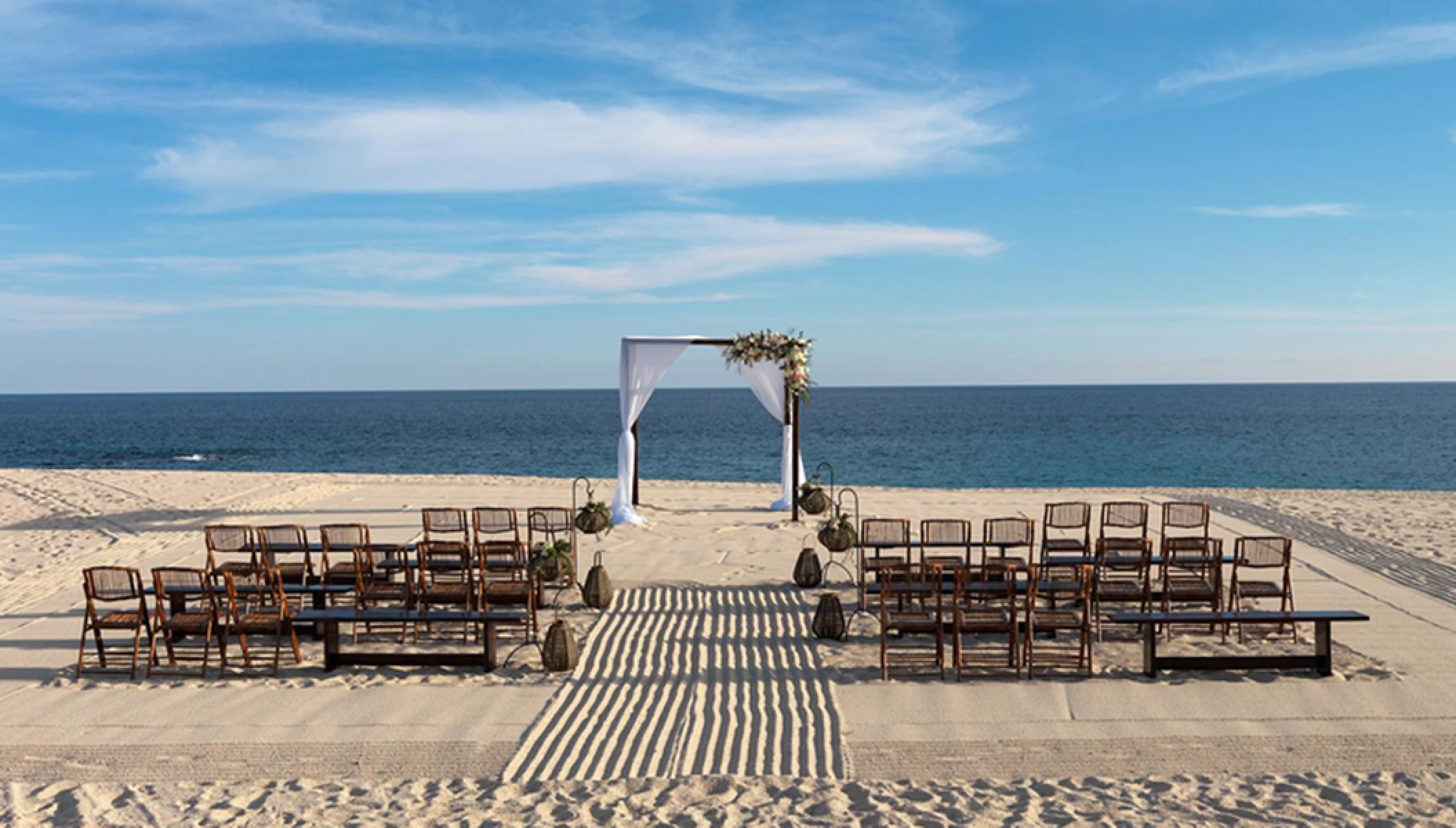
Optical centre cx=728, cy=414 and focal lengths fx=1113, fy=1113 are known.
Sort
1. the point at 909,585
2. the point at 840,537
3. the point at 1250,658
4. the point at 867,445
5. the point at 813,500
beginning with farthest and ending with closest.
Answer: the point at 867,445 → the point at 813,500 → the point at 840,537 → the point at 909,585 → the point at 1250,658

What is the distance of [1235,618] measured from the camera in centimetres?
782

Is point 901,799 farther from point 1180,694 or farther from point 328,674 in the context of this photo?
point 328,674

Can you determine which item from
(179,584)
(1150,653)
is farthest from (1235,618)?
(179,584)

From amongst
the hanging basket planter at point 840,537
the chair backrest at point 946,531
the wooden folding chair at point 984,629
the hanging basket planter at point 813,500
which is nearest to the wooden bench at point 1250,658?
the wooden folding chair at point 984,629

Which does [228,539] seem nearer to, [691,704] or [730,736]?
[691,704]

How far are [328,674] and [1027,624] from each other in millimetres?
4853

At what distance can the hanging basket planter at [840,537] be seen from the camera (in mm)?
11547

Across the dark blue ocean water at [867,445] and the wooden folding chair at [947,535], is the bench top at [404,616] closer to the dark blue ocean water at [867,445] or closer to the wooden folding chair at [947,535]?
the wooden folding chair at [947,535]

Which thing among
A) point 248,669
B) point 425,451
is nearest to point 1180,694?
point 248,669

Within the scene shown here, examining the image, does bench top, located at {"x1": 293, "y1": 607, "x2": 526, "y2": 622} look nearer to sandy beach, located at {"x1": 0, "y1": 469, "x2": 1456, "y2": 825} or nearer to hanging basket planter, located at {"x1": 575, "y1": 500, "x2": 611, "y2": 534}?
sandy beach, located at {"x1": 0, "y1": 469, "x2": 1456, "y2": 825}

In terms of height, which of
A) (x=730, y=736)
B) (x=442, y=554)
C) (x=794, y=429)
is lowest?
(x=730, y=736)

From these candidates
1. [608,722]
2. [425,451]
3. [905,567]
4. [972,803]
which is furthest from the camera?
[425,451]

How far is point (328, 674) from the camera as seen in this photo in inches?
309

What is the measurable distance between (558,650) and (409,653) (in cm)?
118
